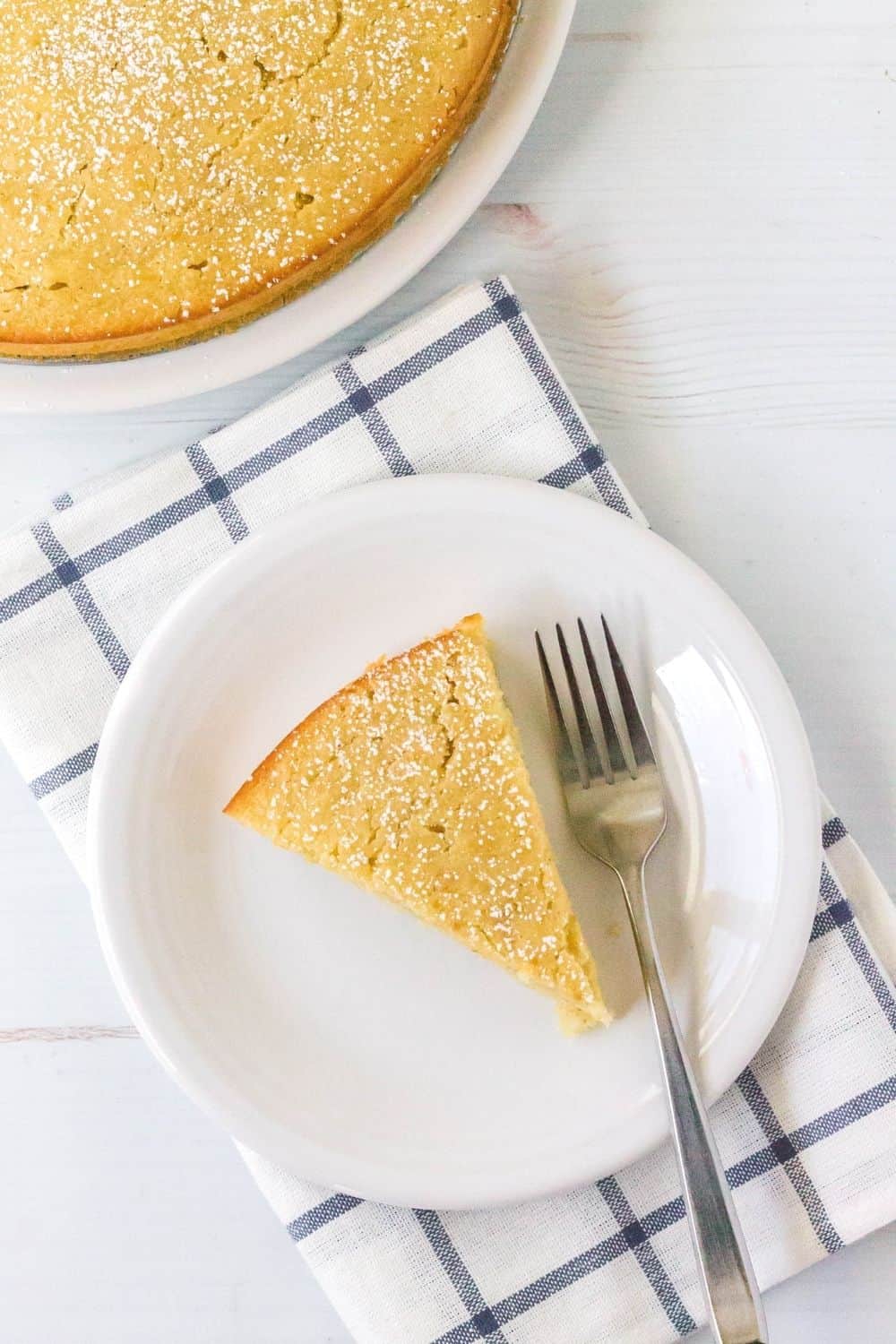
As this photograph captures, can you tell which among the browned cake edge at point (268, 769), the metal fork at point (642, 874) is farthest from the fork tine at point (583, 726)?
the browned cake edge at point (268, 769)

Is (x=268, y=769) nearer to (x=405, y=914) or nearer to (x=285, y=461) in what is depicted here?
(x=405, y=914)

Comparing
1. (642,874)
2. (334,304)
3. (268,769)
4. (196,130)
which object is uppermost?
(196,130)

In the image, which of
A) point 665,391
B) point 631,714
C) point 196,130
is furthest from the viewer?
point 665,391

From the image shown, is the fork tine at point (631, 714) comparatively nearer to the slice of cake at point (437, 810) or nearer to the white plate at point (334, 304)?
the slice of cake at point (437, 810)

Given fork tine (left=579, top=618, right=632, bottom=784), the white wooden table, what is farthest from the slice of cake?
the white wooden table

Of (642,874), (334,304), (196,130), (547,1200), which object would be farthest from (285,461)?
(547,1200)

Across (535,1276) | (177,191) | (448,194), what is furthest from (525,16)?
(535,1276)

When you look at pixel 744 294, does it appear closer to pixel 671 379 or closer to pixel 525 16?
pixel 671 379

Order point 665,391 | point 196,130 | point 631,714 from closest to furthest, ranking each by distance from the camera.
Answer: point 196,130 → point 631,714 → point 665,391
